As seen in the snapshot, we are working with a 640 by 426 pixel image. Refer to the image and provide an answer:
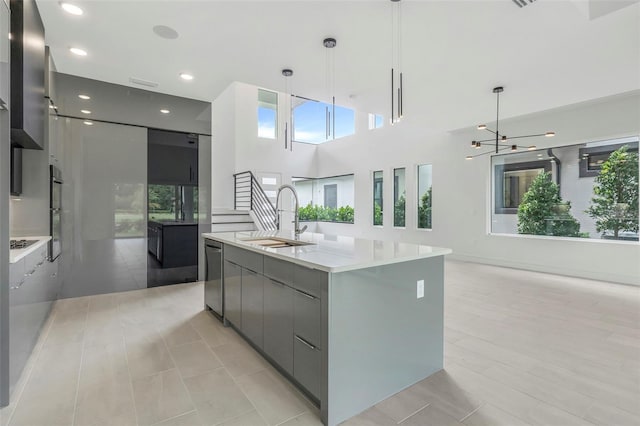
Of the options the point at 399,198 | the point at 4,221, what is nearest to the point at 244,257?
the point at 4,221

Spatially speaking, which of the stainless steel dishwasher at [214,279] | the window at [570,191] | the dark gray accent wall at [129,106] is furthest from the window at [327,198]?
the stainless steel dishwasher at [214,279]

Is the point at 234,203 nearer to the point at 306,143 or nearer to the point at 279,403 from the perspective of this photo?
the point at 306,143

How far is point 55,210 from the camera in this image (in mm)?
3701

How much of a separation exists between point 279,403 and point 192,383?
2.17 feet

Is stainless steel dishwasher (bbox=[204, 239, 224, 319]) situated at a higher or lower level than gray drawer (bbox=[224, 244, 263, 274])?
lower

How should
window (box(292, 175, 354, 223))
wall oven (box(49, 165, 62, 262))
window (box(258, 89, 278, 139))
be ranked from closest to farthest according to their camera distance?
wall oven (box(49, 165, 62, 262))
window (box(258, 89, 278, 139))
window (box(292, 175, 354, 223))

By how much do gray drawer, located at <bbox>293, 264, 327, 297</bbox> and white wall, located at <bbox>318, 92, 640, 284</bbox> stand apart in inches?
210

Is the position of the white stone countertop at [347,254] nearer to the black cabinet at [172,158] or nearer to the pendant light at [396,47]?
the pendant light at [396,47]

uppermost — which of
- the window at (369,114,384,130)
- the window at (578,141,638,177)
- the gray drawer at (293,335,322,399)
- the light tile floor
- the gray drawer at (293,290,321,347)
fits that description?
the window at (369,114,384,130)

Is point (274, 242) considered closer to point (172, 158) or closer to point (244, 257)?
point (244, 257)

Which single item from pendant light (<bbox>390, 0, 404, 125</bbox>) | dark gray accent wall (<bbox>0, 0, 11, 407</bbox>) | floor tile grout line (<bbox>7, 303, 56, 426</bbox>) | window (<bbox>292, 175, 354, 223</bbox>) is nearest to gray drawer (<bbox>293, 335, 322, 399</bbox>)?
floor tile grout line (<bbox>7, 303, 56, 426</bbox>)

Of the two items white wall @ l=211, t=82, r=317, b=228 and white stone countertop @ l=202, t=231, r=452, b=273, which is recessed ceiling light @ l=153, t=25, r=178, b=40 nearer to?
white stone countertop @ l=202, t=231, r=452, b=273

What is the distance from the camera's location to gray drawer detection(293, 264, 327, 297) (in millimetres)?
1726

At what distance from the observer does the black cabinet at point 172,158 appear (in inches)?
184
